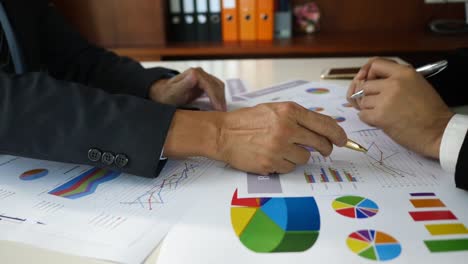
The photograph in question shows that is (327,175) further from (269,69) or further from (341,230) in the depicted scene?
(269,69)

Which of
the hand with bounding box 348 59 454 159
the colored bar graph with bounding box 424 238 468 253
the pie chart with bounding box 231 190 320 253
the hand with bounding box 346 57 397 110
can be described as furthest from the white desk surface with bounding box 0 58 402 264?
the colored bar graph with bounding box 424 238 468 253

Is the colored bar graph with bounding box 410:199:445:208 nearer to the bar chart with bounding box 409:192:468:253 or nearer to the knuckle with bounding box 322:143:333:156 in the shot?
the bar chart with bounding box 409:192:468:253

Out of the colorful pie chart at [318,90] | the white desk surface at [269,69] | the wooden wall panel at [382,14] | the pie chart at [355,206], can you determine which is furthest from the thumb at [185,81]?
the wooden wall panel at [382,14]

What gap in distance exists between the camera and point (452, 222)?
0.49 m

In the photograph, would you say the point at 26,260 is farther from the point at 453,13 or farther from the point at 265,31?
the point at 453,13

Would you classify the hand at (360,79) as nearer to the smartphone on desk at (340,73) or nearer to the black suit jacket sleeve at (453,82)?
the black suit jacket sleeve at (453,82)

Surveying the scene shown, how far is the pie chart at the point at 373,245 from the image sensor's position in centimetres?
43

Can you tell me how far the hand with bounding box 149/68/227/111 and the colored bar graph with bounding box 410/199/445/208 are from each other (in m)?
0.50

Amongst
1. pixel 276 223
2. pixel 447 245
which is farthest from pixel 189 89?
pixel 447 245

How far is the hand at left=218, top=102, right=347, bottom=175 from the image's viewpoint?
62 cm

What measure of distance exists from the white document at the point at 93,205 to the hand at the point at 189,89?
29cm

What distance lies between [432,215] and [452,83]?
576 millimetres

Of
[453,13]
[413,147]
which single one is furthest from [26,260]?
[453,13]

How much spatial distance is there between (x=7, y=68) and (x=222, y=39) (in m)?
1.57
